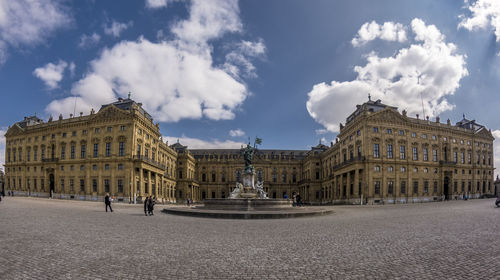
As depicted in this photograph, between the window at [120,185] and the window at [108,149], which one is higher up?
the window at [108,149]

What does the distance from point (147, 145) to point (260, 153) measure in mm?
54879

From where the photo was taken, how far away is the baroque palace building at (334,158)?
163 feet

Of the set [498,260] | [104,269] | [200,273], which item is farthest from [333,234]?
[104,269]

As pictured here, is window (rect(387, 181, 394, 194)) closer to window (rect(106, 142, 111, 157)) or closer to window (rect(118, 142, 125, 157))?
window (rect(118, 142, 125, 157))

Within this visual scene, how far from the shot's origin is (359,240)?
1020cm

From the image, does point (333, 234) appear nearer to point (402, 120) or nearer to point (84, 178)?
point (402, 120)

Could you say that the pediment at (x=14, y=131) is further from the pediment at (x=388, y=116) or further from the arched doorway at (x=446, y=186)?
the arched doorway at (x=446, y=186)

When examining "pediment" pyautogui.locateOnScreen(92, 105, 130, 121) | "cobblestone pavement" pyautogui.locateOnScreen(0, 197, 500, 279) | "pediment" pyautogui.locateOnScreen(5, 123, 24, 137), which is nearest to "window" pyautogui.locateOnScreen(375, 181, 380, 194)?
"cobblestone pavement" pyautogui.locateOnScreen(0, 197, 500, 279)

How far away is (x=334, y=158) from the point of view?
68.1 m

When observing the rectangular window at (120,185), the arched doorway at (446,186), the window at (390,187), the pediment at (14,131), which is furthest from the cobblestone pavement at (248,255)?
the pediment at (14,131)

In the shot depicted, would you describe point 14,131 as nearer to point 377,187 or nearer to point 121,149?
point 121,149

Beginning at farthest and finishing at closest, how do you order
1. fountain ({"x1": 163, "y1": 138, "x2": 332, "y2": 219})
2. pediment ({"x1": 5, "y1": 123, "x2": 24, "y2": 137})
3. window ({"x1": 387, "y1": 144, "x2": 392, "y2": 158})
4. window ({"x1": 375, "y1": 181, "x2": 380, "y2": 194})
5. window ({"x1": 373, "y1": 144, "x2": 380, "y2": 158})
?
pediment ({"x1": 5, "y1": 123, "x2": 24, "y2": 137}), window ({"x1": 387, "y1": 144, "x2": 392, "y2": 158}), window ({"x1": 373, "y1": 144, "x2": 380, "y2": 158}), window ({"x1": 375, "y1": 181, "x2": 380, "y2": 194}), fountain ({"x1": 163, "y1": 138, "x2": 332, "y2": 219})

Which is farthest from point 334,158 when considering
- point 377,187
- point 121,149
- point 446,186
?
point 121,149

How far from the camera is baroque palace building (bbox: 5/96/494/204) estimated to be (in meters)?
49.5
